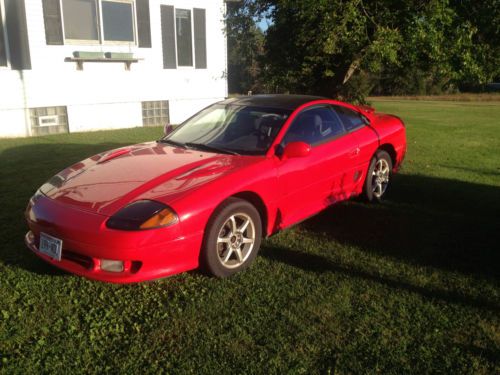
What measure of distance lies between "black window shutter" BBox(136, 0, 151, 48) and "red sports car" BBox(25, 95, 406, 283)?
28.6 feet

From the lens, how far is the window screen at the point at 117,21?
12117mm

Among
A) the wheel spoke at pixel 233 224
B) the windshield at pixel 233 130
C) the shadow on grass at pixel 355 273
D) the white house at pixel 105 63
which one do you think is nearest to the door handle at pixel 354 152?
the windshield at pixel 233 130

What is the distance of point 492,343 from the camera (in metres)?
2.91

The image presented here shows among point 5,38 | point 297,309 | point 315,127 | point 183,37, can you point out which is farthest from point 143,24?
point 297,309

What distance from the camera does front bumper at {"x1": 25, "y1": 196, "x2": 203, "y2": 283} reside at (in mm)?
3207

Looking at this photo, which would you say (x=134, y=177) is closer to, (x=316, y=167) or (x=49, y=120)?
(x=316, y=167)

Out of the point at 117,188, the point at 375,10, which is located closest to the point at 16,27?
the point at 375,10

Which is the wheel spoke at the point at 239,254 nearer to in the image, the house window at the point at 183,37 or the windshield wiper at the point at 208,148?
the windshield wiper at the point at 208,148

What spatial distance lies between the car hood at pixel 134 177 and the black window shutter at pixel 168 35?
9850mm

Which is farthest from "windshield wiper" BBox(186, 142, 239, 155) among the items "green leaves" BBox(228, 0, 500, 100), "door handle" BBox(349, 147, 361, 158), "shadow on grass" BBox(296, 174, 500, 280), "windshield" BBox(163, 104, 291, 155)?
"green leaves" BBox(228, 0, 500, 100)

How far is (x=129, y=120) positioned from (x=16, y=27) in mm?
3803

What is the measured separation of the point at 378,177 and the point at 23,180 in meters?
4.97

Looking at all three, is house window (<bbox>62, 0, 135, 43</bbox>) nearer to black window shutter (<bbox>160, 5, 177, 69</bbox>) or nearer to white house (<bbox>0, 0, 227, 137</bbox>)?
white house (<bbox>0, 0, 227, 137</bbox>)

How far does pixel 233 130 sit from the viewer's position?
15.3 ft
